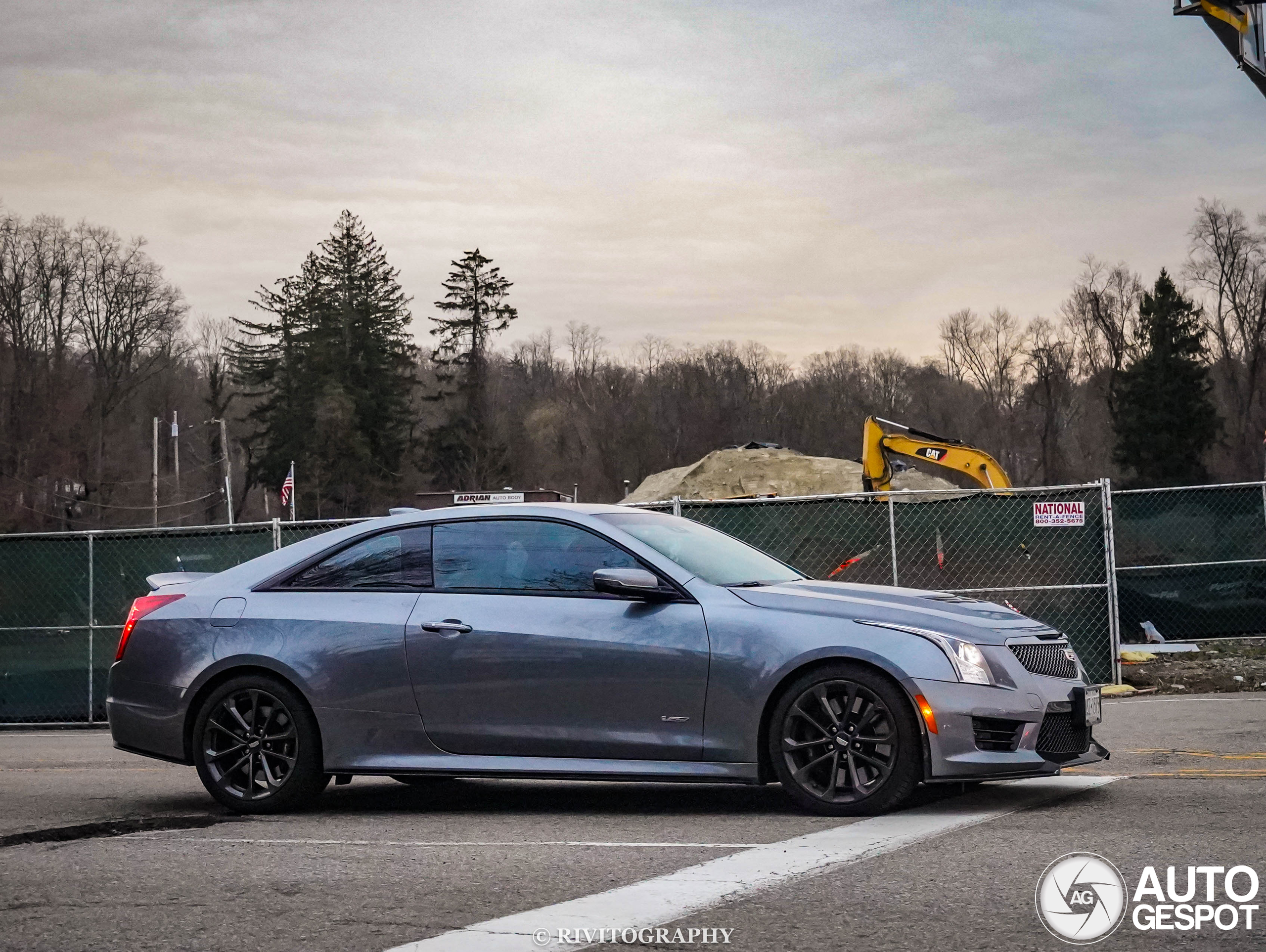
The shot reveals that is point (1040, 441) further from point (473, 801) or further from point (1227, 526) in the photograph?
point (473, 801)

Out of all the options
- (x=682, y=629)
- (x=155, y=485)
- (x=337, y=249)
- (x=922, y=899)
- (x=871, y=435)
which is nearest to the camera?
(x=922, y=899)

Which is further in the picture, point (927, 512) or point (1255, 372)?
point (1255, 372)

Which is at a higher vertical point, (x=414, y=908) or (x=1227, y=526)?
(x=1227, y=526)

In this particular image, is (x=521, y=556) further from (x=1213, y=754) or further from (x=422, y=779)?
(x=1213, y=754)

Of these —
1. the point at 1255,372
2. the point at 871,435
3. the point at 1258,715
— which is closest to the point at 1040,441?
the point at 1255,372

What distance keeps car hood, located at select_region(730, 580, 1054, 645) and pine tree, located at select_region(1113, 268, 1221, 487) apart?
7019 cm

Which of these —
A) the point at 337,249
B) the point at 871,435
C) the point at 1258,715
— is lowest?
the point at 1258,715

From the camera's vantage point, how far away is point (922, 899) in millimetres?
4824

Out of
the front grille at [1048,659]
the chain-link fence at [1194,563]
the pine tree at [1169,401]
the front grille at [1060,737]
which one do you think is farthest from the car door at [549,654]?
the pine tree at [1169,401]

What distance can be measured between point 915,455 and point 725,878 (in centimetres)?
2270

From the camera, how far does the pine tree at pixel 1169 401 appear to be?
74.8 m

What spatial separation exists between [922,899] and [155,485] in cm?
7657

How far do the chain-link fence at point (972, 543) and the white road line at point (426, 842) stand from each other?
26.8 feet

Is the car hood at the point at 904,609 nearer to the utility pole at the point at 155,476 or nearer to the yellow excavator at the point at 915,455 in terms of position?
the yellow excavator at the point at 915,455
